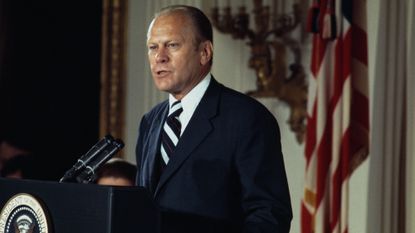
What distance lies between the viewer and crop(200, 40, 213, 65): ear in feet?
6.94

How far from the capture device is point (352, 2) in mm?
4109

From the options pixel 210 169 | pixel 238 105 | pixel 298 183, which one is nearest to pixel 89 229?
pixel 210 169

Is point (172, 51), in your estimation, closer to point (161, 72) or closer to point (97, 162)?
point (161, 72)

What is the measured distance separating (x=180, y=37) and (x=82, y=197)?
1.80ft

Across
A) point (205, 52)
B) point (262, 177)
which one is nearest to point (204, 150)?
point (262, 177)

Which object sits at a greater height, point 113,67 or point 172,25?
point 172,25

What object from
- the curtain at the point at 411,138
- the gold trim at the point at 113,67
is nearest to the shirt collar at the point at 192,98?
the curtain at the point at 411,138

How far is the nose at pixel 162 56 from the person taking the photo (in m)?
2.05

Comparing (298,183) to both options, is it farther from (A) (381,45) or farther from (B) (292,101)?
(A) (381,45)

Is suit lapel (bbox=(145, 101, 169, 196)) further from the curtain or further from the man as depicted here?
the curtain

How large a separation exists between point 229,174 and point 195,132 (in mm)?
130

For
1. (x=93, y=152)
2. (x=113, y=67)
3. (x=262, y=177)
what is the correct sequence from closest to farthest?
(x=93, y=152)
(x=262, y=177)
(x=113, y=67)

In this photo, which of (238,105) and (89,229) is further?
(238,105)

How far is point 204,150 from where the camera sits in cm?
200
